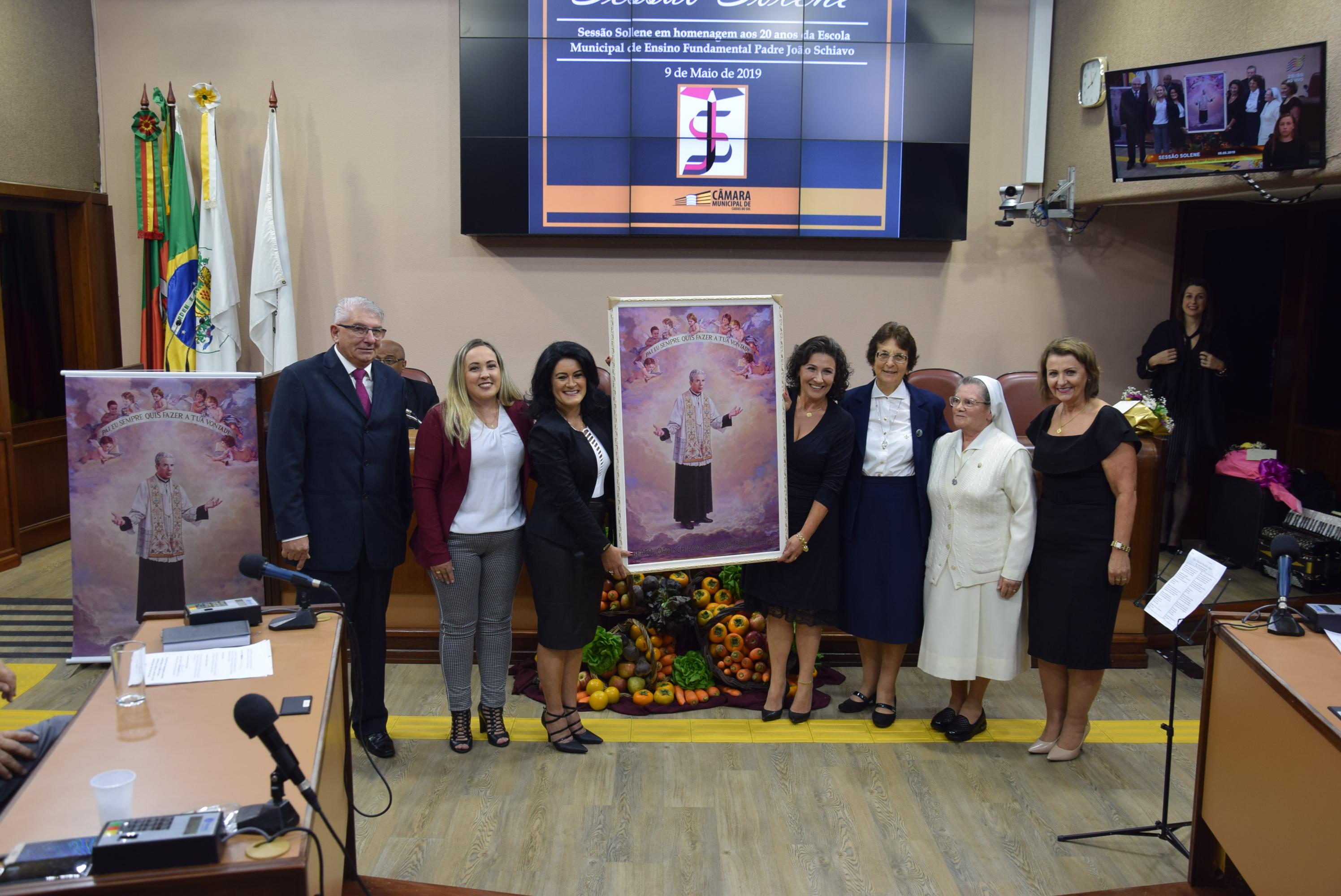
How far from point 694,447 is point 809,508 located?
0.52m

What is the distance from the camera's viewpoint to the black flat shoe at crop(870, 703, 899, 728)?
3842mm

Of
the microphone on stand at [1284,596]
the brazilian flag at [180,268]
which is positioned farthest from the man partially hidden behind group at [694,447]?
the brazilian flag at [180,268]

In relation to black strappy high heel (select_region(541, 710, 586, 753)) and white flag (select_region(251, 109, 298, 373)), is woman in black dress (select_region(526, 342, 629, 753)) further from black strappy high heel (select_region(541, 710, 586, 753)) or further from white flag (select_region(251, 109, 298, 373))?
white flag (select_region(251, 109, 298, 373))

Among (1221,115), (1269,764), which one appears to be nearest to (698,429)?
(1269,764)

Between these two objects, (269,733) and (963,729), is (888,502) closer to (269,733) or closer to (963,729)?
(963,729)

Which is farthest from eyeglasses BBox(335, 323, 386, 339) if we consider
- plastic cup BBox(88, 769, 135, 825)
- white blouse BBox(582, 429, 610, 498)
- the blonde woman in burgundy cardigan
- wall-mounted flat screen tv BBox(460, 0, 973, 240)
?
wall-mounted flat screen tv BBox(460, 0, 973, 240)

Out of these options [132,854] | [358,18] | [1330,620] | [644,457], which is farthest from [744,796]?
[358,18]

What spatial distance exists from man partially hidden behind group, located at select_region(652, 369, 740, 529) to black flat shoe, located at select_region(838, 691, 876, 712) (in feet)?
3.49

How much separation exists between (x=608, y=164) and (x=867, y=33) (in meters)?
1.73

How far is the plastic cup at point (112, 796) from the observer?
5.41ft

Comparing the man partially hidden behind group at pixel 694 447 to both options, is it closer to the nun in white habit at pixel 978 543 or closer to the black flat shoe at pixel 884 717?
the nun in white habit at pixel 978 543

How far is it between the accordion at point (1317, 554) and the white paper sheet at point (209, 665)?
206 inches

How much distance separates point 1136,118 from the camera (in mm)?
4805

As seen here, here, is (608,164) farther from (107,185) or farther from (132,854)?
(132,854)
